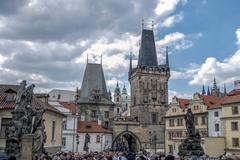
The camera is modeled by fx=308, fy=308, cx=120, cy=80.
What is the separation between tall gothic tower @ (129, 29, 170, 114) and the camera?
68.1 meters

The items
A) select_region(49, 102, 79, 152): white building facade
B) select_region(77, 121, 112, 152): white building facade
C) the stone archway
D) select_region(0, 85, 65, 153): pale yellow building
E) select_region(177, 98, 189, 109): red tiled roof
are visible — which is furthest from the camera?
the stone archway

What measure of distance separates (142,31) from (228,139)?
43.6m

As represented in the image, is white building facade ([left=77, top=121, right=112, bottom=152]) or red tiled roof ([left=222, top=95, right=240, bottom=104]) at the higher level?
red tiled roof ([left=222, top=95, right=240, bottom=104])

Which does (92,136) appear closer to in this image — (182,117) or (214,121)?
(182,117)

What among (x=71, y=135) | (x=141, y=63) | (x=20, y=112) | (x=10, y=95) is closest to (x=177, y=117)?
(x=71, y=135)

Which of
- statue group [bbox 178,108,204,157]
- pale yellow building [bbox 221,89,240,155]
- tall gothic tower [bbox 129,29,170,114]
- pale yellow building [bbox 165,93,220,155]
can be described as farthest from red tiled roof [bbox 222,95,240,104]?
tall gothic tower [bbox 129,29,170,114]

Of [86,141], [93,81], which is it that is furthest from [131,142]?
[86,141]

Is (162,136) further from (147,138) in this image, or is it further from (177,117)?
(177,117)

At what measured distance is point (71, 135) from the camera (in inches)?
1841

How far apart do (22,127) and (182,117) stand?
129 ft

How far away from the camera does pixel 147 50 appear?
74.3 meters

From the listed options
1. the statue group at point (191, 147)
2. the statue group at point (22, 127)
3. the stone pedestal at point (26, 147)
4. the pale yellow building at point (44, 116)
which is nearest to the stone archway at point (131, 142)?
the pale yellow building at point (44, 116)

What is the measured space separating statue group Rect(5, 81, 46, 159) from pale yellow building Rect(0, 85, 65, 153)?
12.7m

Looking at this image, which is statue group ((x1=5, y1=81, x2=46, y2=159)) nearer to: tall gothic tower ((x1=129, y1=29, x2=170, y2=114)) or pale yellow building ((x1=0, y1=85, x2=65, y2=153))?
pale yellow building ((x1=0, y1=85, x2=65, y2=153))
